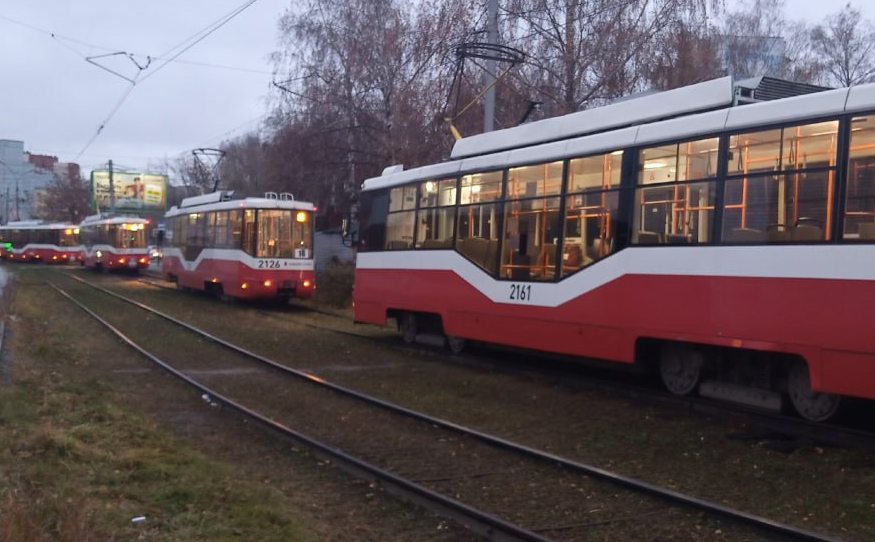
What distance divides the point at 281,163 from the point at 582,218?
64.8 feet

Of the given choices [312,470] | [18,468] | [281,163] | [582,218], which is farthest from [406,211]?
[281,163]

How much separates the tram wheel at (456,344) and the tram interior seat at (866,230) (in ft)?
25.4

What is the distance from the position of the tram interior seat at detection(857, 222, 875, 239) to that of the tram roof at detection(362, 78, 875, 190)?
107cm

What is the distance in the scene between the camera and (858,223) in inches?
318

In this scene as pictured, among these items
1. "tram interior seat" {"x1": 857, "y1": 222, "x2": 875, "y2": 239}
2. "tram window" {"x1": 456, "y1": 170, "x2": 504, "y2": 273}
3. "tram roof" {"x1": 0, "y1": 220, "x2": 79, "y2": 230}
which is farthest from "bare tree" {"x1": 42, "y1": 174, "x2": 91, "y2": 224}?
"tram interior seat" {"x1": 857, "y1": 222, "x2": 875, "y2": 239}

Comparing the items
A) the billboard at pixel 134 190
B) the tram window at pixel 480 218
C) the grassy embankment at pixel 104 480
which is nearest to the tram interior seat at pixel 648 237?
the tram window at pixel 480 218

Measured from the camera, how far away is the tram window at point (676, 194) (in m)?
9.63

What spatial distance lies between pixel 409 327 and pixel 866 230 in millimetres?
9563

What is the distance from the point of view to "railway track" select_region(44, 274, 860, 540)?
6.21 m

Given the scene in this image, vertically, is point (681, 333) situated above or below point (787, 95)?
below

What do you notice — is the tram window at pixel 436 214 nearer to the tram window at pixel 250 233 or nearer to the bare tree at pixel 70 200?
the tram window at pixel 250 233

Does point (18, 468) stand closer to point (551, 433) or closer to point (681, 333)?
point (551, 433)

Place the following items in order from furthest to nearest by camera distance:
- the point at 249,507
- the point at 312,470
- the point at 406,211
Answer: the point at 406,211
the point at 312,470
the point at 249,507

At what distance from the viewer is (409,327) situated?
16.3 meters
